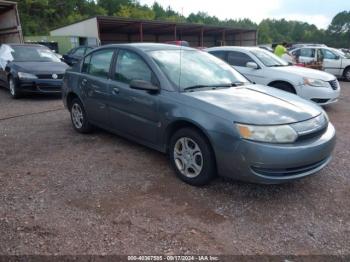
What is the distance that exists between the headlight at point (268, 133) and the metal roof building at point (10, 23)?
13.3 meters

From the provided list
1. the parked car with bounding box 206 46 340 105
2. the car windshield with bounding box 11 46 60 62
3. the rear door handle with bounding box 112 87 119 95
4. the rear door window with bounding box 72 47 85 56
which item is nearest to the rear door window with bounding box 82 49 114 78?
the rear door handle with bounding box 112 87 119 95

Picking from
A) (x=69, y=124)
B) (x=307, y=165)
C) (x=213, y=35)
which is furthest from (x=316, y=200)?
(x=213, y=35)

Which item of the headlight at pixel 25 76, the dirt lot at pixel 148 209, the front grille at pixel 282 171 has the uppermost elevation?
the headlight at pixel 25 76

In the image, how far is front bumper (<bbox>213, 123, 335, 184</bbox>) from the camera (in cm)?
328

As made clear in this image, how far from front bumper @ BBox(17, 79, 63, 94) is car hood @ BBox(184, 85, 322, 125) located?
642 centimetres

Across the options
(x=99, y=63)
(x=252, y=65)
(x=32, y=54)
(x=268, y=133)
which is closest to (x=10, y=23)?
(x=32, y=54)

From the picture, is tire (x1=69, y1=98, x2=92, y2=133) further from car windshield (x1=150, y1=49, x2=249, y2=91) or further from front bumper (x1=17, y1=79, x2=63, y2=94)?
front bumper (x1=17, y1=79, x2=63, y2=94)

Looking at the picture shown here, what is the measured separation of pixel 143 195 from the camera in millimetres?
3717

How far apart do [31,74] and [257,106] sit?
7268mm

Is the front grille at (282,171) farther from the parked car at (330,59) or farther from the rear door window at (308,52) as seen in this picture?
the rear door window at (308,52)

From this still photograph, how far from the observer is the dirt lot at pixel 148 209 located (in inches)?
113

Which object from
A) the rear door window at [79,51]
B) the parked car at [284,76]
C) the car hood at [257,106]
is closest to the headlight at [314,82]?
the parked car at [284,76]

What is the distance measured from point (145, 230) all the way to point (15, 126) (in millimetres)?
4598

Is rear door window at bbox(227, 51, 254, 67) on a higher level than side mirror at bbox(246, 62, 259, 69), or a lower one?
higher
